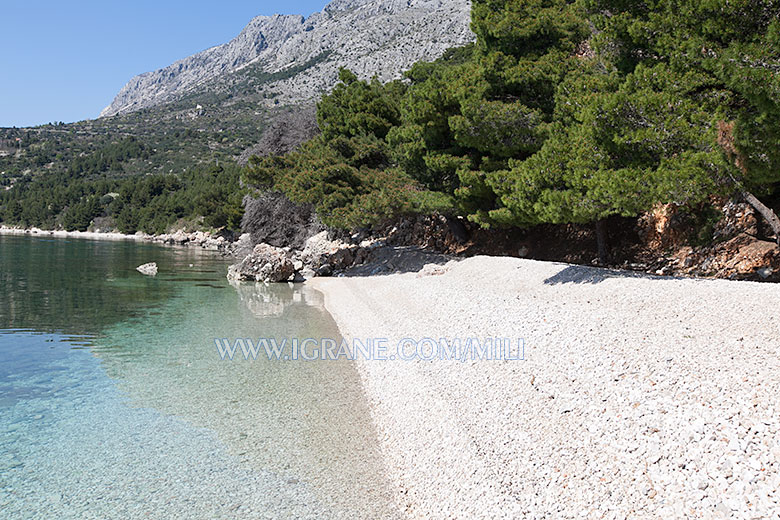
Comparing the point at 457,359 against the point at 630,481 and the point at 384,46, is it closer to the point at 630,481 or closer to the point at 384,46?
the point at 630,481

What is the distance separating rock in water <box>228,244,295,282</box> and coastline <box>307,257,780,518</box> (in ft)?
51.2

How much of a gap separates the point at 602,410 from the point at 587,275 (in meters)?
5.74

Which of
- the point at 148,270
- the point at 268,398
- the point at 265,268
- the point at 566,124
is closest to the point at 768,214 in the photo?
the point at 566,124

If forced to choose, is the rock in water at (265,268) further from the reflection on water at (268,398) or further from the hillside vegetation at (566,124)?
the reflection on water at (268,398)

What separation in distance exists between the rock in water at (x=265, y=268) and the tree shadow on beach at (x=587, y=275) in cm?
1549

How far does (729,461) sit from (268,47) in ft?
696

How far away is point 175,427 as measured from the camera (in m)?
6.88

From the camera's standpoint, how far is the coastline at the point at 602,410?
391cm

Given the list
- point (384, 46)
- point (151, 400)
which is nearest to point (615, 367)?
point (151, 400)

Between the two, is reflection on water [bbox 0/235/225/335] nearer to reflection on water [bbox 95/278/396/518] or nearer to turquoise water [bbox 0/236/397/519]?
turquoise water [bbox 0/236/397/519]

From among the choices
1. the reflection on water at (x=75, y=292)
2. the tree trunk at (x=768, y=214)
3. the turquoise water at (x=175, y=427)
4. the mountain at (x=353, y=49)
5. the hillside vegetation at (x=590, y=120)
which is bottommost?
the turquoise water at (x=175, y=427)

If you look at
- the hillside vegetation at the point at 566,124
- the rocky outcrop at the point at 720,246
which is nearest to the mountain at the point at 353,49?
the hillside vegetation at the point at 566,124

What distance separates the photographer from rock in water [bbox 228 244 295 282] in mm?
23812

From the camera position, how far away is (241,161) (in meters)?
36.7
